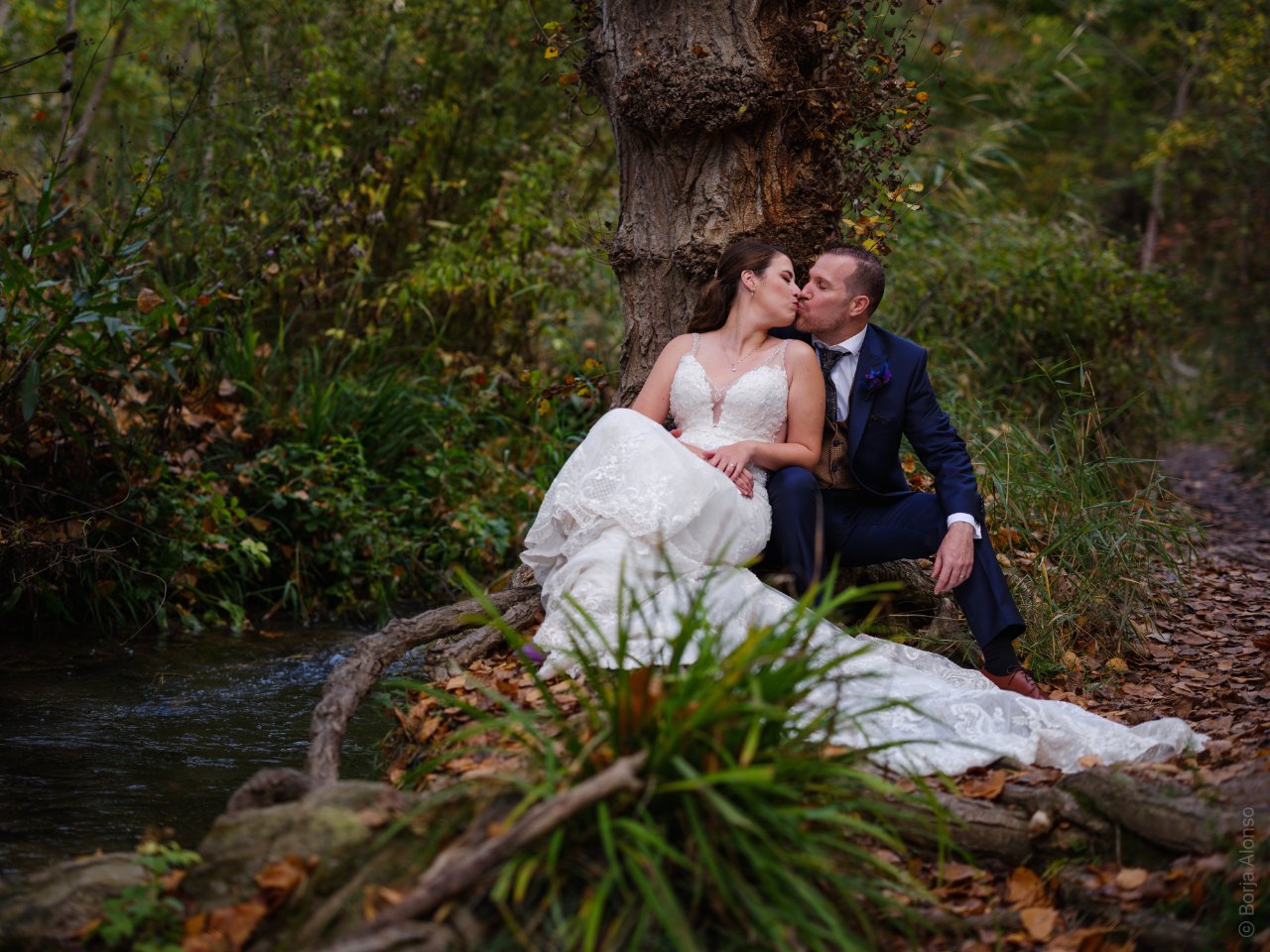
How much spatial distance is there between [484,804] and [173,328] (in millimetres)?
4008

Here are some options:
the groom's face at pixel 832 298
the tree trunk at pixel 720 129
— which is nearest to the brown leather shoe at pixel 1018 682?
the groom's face at pixel 832 298

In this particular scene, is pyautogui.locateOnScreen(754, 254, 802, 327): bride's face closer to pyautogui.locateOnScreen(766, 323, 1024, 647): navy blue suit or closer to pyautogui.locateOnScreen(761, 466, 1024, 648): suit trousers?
pyautogui.locateOnScreen(766, 323, 1024, 647): navy blue suit

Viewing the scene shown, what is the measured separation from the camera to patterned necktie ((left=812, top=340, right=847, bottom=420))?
478cm

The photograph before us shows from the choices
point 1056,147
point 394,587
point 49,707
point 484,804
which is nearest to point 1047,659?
point 484,804

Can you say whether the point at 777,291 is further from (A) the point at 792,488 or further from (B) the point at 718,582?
(B) the point at 718,582

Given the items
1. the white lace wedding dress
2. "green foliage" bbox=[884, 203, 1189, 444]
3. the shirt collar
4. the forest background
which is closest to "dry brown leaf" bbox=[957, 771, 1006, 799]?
the white lace wedding dress

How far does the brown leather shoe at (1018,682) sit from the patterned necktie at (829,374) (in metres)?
1.26

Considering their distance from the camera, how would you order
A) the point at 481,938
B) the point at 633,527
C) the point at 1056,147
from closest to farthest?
the point at 481,938 → the point at 633,527 → the point at 1056,147

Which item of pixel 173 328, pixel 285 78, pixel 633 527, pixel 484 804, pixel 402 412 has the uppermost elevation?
pixel 285 78

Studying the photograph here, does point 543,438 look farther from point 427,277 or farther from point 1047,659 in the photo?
point 1047,659

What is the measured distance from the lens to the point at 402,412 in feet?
25.0

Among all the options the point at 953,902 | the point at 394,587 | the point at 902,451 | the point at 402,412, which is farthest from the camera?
the point at 402,412

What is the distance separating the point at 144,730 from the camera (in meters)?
4.88

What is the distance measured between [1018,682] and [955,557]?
0.55m
